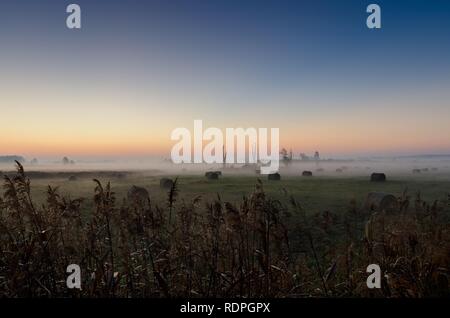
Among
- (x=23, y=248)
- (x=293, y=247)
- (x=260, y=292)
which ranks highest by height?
(x=23, y=248)

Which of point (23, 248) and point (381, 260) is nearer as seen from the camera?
point (23, 248)

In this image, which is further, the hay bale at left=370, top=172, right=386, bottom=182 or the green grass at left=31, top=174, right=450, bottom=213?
the hay bale at left=370, top=172, right=386, bottom=182

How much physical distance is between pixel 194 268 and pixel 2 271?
Result: 2.47m

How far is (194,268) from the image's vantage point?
5055 mm

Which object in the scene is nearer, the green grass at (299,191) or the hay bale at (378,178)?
the green grass at (299,191)

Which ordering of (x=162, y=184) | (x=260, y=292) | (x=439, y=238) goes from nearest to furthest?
1. (x=260, y=292)
2. (x=439, y=238)
3. (x=162, y=184)

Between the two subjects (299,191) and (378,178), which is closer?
(299,191)

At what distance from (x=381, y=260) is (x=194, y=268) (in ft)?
8.41

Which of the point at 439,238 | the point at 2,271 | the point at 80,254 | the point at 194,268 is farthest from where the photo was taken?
the point at 439,238
